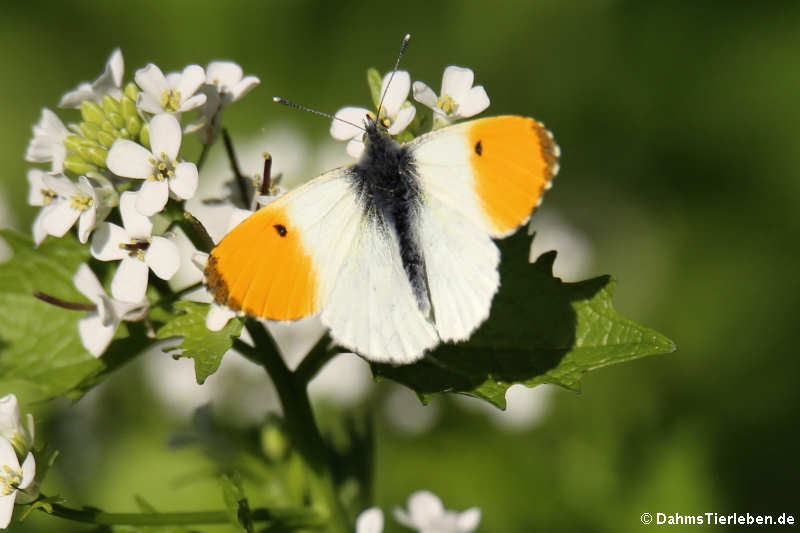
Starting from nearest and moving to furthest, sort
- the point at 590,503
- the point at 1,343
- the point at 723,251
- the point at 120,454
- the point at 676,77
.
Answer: the point at 1,343, the point at 590,503, the point at 120,454, the point at 723,251, the point at 676,77

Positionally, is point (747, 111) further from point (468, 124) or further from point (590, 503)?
point (468, 124)

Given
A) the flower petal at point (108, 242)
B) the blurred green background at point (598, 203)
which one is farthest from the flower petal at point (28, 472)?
the blurred green background at point (598, 203)

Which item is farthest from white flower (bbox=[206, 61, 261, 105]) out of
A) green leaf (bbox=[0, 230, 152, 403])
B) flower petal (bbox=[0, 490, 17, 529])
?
flower petal (bbox=[0, 490, 17, 529])

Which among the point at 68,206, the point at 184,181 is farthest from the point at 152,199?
the point at 68,206

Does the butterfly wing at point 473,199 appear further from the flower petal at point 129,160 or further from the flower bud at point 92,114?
the flower bud at point 92,114

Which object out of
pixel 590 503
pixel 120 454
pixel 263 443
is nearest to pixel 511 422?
pixel 590 503

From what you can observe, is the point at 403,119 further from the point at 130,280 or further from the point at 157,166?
the point at 130,280

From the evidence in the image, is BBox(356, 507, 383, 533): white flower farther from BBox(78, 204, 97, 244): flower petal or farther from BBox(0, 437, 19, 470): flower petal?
BBox(78, 204, 97, 244): flower petal

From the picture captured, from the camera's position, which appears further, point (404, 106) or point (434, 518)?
point (434, 518)
